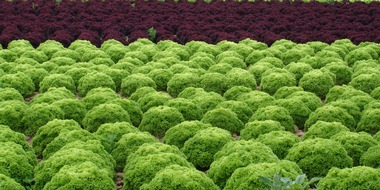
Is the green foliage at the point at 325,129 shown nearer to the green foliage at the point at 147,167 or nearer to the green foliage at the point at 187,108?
the green foliage at the point at 187,108

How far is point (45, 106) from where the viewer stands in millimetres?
14352

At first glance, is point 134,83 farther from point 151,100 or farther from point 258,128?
point 258,128

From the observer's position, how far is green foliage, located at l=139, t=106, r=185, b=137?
13719mm

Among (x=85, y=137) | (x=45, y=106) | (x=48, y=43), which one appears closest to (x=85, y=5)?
(x=48, y=43)

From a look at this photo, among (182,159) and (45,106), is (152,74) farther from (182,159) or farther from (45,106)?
(182,159)

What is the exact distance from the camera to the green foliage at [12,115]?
1390cm

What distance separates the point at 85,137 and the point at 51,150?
0.80 metres

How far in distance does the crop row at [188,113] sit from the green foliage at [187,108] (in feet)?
0.10

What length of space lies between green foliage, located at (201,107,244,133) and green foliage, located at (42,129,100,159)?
10.2 ft

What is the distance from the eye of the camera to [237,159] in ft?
35.1

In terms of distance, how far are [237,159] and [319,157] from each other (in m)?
1.86

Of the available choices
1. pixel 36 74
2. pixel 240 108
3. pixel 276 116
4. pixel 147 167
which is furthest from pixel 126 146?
pixel 36 74

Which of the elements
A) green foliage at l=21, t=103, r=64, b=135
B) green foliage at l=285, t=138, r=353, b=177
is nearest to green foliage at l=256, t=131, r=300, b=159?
green foliage at l=285, t=138, r=353, b=177

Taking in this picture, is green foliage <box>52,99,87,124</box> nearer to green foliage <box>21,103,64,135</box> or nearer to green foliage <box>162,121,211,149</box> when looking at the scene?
green foliage <box>21,103,64,135</box>
